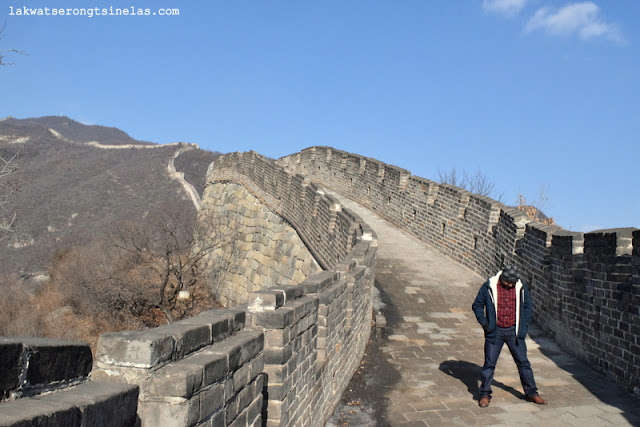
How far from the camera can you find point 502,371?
7.21 meters

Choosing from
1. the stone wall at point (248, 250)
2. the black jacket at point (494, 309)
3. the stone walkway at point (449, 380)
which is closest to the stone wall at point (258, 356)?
the stone walkway at point (449, 380)

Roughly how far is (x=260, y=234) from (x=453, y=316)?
32.3 ft

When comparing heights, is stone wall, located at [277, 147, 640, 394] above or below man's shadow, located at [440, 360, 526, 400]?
above

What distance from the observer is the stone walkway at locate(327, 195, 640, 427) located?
580 centimetres

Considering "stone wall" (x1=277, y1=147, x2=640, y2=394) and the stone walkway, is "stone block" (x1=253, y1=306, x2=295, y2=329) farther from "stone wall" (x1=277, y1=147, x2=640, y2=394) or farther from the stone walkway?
"stone wall" (x1=277, y1=147, x2=640, y2=394)

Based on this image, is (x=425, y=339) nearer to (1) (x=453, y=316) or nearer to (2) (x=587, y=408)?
(1) (x=453, y=316)

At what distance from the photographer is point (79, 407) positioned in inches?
73.0

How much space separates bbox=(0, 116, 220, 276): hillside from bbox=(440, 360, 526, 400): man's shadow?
20395 millimetres

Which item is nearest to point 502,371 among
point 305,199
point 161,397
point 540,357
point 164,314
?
point 540,357

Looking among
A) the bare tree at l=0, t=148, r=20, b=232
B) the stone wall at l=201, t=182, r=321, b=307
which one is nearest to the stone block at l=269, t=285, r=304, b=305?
the bare tree at l=0, t=148, r=20, b=232

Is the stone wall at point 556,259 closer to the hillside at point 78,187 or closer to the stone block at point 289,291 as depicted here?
the stone block at point 289,291

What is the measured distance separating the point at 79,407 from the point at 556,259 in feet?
26.6

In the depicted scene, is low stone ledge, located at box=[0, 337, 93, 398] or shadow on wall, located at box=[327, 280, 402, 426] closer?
low stone ledge, located at box=[0, 337, 93, 398]

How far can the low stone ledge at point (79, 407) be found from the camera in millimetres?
1646
